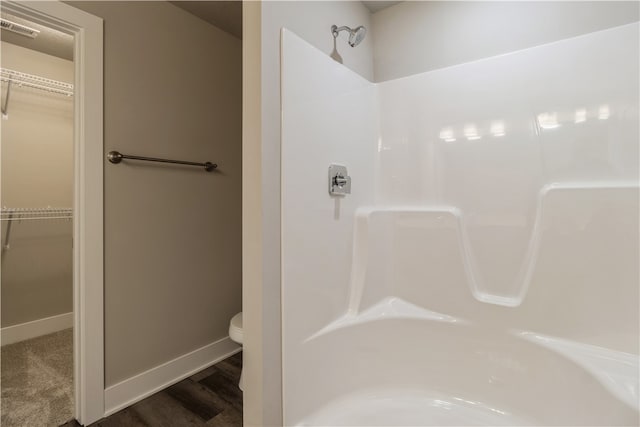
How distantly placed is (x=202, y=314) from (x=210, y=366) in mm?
369

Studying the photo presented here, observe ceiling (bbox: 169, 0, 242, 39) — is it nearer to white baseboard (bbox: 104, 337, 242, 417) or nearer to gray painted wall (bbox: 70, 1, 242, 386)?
gray painted wall (bbox: 70, 1, 242, 386)

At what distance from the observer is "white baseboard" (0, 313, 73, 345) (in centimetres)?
251

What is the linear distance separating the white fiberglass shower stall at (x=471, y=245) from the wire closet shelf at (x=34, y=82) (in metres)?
2.74

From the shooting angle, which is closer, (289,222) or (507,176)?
(289,222)

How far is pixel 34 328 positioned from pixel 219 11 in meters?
3.07

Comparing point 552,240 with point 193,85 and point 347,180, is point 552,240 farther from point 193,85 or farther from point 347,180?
point 193,85

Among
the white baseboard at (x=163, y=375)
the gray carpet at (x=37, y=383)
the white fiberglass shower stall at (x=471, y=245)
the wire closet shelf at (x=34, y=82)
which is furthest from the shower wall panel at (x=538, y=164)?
the wire closet shelf at (x=34, y=82)

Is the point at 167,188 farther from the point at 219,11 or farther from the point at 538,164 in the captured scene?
the point at 538,164

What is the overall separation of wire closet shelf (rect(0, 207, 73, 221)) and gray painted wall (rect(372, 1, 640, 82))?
9.97ft

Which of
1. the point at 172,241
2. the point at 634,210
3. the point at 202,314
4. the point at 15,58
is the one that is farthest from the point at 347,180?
the point at 15,58

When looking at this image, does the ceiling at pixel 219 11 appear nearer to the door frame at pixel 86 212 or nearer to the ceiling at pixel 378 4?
the ceiling at pixel 378 4

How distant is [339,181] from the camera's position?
4.43ft

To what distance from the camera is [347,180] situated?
1.41m

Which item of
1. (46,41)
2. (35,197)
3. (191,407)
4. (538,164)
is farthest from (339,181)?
(35,197)
